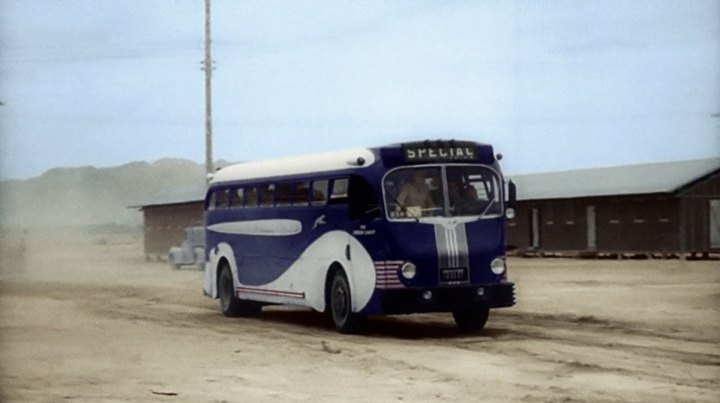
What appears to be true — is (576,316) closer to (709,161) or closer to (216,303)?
(216,303)

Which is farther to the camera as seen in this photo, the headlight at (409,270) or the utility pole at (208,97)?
the utility pole at (208,97)

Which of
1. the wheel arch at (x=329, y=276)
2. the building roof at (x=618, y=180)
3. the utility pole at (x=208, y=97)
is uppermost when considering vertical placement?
the utility pole at (x=208, y=97)

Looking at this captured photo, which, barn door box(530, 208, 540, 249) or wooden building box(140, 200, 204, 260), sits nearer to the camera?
barn door box(530, 208, 540, 249)

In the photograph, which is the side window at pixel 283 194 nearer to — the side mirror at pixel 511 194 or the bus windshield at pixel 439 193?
the bus windshield at pixel 439 193

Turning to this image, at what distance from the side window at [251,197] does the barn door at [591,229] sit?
99.4ft

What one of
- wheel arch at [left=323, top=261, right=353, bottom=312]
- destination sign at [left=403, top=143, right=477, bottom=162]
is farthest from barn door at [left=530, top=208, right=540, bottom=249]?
destination sign at [left=403, top=143, right=477, bottom=162]

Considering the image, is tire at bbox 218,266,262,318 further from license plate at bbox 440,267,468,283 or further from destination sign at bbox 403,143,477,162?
license plate at bbox 440,267,468,283

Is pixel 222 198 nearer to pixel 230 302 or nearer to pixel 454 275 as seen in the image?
pixel 230 302

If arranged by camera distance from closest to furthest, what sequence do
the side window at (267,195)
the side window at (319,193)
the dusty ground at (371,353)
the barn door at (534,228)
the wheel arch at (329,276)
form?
the dusty ground at (371,353) → the wheel arch at (329,276) → the side window at (319,193) → the side window at (267,195) → the barn door at (534,228)

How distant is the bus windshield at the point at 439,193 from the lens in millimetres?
18141

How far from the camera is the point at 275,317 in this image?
2352 cm

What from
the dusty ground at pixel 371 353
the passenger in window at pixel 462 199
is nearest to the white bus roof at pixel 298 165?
the passenger in window at pixel 462 199

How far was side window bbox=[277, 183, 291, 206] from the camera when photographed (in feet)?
68.6

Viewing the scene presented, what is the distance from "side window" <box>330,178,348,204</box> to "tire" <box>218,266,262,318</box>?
5.09 m
